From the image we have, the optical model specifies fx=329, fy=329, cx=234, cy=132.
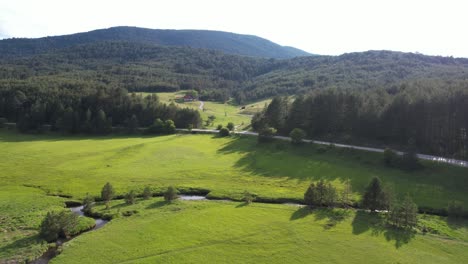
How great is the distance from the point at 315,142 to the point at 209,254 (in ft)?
231

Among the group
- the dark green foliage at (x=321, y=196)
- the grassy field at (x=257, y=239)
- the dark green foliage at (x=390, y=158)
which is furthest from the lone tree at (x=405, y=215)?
the dark green foliage at (x=390, y=158)

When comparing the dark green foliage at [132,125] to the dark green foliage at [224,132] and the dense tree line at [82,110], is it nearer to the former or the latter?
the dense tree line at [82,110]

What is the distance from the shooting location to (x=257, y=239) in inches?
1887

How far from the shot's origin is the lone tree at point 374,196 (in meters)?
57.0

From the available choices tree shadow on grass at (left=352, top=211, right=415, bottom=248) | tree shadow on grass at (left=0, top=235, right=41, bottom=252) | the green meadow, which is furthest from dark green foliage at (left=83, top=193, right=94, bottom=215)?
tree shadow on grass at (left=352, top=211, right=415, bottom=248)

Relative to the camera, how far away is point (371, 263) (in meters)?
42.1

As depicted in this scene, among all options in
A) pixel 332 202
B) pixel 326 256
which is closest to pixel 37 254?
pixel 326 256

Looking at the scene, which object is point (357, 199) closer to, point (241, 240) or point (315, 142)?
point (241, 240)

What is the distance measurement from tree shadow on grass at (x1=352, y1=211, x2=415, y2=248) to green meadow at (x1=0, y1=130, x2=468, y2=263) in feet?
1.04

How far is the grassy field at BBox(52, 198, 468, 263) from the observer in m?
42.9

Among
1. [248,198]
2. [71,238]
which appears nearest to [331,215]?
[248,198]

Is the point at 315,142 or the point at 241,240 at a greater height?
the point at 315,142

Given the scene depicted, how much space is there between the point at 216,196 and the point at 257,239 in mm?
19768

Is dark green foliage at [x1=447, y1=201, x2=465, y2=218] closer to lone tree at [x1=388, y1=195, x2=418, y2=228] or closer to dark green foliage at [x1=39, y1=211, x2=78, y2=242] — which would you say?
lone tree at [x1=388, y1=195, x2=418, y2=228]
